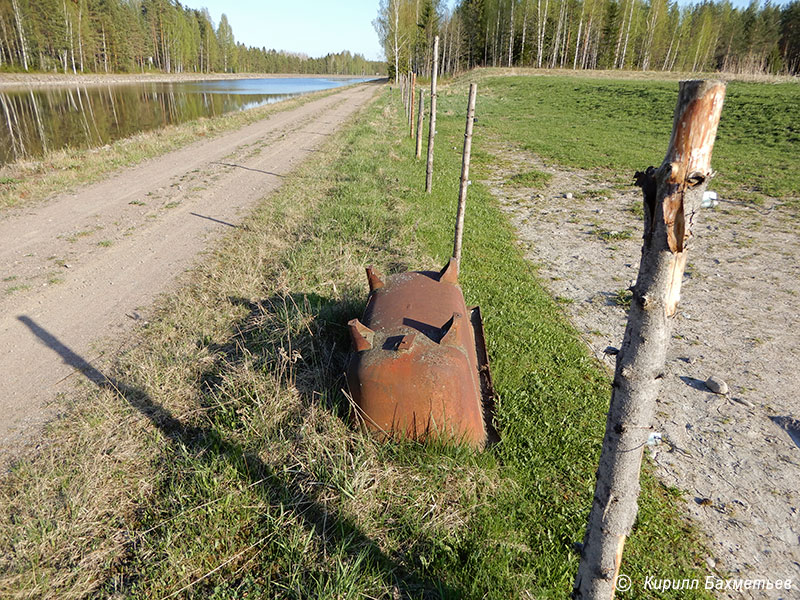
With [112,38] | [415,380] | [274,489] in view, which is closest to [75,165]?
[274,489]

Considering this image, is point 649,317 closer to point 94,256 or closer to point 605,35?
point 94,256

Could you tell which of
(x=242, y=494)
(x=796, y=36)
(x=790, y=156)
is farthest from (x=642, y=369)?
(x=796, y=36)

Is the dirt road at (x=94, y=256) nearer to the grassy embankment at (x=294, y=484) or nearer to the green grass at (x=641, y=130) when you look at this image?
the grassy embankment at (x=294, y=484)

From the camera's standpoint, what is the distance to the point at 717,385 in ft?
14.4

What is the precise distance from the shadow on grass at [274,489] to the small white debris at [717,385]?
3.45 metres

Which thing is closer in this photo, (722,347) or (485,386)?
(485,386)

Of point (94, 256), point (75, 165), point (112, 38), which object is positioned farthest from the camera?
point (112, 38)

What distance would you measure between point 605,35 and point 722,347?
74.7 meters

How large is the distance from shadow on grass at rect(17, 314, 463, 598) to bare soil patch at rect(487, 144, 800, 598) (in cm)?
189

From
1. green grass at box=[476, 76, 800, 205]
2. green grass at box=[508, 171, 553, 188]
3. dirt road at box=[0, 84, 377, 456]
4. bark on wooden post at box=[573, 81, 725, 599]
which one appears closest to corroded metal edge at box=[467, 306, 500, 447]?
bark on wooden post at box=[573, 81, 725, 599]

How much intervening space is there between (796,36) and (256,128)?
250 feet

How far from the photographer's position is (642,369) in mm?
1593

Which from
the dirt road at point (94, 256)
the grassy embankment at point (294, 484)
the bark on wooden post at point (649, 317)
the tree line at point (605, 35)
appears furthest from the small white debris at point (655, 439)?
the tree line at point (605, 35)

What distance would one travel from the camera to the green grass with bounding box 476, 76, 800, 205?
13664mm
